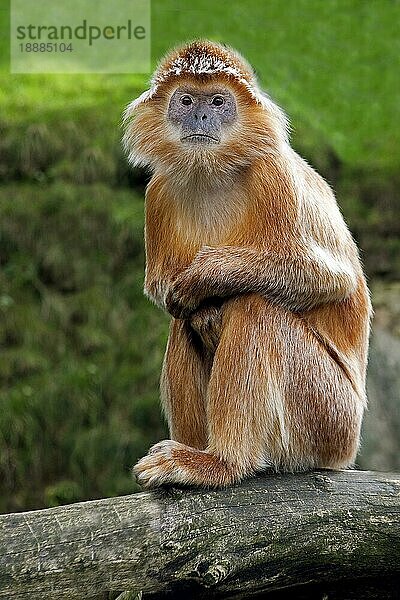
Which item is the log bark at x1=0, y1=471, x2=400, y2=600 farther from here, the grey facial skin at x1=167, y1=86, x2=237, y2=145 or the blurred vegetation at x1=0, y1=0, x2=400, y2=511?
the blurred vegetation at x1=0, y1=0, x2=400, y2=511

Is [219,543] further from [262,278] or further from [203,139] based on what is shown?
[203,139]

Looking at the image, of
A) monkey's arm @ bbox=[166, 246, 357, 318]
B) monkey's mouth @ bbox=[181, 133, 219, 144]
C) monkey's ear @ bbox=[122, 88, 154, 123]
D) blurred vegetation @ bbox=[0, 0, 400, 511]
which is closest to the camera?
monkey's arm @ bbox=[166, 246, 357, 318]

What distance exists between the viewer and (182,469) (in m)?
4.21

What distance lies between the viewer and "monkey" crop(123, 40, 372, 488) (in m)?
4.27

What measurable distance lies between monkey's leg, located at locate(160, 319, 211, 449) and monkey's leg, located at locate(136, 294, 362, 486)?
0.94 feet

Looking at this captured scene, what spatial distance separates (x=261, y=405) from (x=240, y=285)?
58 centimetres

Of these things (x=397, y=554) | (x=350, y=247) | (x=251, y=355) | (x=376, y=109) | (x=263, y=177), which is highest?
(x=376, y=109)

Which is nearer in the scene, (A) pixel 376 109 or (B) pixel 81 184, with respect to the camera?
(B) pixel 81 184

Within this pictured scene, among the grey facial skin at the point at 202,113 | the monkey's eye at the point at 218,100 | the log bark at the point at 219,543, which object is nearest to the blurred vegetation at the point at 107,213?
the log bark at the point at 219,543

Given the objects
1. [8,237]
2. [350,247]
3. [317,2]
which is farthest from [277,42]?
[350,247]

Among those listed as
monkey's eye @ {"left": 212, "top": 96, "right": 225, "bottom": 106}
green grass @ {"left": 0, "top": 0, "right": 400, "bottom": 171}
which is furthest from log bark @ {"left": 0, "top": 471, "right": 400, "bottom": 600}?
green grass @ {"left": 0, "top": 0, "right": 400, "bottom": 171}

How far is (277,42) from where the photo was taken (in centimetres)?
1094

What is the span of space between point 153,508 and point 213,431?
478 mm

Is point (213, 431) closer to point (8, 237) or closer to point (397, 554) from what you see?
point (397, 554)
